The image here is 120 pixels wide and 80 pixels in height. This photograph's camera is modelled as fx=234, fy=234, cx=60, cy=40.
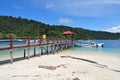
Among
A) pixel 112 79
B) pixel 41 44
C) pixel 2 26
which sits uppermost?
pixel 2 26

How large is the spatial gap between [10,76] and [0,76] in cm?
48

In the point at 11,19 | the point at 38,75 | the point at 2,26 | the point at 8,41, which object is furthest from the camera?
the point at 11,19

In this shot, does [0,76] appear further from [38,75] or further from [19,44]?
[19,44]

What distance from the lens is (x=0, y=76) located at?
1136 cm

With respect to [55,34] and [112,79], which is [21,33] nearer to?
[55,34]

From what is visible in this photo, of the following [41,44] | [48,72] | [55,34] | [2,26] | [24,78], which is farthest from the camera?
[2,26]

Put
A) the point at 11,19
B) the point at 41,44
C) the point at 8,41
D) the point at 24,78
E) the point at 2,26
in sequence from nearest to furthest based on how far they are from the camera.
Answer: the point at 24,78 < the point at 8,41 < the point at 41,44 < the point at 2,26 < the point at 11,19

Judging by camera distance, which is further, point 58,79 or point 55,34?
point 55,34

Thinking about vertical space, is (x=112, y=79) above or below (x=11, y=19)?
below

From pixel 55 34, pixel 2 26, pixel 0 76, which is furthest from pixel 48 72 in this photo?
pixel 2 26

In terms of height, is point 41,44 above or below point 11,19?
below

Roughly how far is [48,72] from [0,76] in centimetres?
262

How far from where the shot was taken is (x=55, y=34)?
9225cm

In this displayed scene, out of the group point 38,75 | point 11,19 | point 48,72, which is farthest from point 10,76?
point 11,19
